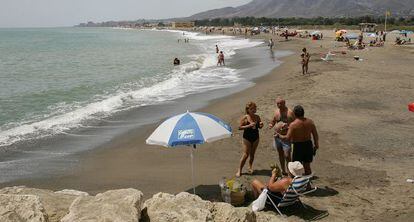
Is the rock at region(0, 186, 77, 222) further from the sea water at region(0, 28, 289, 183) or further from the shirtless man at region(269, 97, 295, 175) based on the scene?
the sea water at region(0, 28, 289, 183)

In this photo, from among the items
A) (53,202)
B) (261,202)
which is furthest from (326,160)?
(53,202)

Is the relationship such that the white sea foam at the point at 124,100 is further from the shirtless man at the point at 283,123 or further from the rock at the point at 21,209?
the rock at the point at 21,209

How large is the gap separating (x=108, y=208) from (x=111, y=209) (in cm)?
4

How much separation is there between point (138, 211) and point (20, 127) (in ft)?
36.3

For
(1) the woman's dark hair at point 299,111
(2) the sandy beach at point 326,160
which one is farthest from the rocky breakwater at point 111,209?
(1) the woman's dark hair at point 299,111

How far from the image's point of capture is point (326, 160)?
980 centimetres

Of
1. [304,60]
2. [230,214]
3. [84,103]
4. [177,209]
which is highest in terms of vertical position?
[304,60]

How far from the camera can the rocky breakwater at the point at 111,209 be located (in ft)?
14.6

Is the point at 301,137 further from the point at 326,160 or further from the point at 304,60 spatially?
the point at 304,60

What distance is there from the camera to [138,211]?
5.01 meters

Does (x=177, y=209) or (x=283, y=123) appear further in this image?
(x=283, y=123)

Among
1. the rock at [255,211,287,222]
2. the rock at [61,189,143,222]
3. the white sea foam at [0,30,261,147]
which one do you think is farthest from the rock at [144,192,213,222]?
the white sea foam at [0,30,261,147]

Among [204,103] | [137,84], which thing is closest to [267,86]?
[204,103]

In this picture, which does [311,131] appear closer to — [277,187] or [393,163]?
[277,187]
